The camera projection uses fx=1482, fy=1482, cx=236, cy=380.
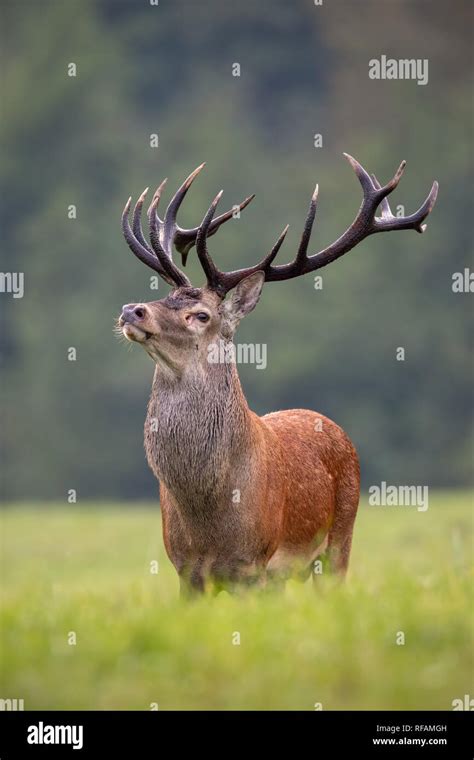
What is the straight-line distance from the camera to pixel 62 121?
50.0 m

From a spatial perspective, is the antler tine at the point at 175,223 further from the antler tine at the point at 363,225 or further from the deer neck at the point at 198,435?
the deer neck at the point at 198,435

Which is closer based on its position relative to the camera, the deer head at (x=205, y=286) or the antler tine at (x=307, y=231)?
the deer head at (x=205, y=286)

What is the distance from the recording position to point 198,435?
7383 millimetres

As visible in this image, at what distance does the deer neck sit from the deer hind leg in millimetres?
1204

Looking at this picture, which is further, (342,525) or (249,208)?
(249,208)

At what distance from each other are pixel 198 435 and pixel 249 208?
34309mm

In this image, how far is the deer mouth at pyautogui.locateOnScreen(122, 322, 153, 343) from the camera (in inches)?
281

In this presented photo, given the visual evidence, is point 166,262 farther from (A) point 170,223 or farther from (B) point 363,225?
(B) point 363,225

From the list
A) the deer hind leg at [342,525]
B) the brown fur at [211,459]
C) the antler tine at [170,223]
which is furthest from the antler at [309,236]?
the deer hind leg at [342,525]

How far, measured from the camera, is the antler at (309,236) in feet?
25.4

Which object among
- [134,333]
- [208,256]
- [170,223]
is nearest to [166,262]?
[208,256]

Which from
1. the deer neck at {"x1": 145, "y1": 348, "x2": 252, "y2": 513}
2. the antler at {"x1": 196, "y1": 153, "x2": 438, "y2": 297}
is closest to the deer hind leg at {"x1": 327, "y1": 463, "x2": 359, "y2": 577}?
the deer neck at {"x1": 145, "y1": 348, "x2": 252, "y2": 513}

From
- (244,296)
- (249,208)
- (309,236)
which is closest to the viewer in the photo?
(309,236)

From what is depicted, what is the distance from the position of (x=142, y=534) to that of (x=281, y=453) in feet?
39.9
